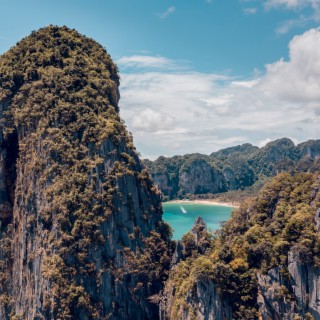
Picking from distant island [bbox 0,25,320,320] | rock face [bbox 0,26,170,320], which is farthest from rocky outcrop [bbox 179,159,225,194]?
rock face [bbox 0,26,170,320]

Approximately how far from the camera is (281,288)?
22.4 meters

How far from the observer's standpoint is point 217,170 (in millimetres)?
128625

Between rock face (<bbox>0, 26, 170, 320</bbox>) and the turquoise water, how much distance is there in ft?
96.9

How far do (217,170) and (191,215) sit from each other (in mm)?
42190

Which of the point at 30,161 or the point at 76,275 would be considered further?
the point at 30,161

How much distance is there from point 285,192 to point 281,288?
9.46m

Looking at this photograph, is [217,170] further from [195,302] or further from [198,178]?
[195,302]

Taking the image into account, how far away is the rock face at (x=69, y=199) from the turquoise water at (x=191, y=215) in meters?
29.5

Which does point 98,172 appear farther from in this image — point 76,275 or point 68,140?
point 76,275

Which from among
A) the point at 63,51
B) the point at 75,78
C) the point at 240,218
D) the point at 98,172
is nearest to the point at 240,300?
the point at 240,218

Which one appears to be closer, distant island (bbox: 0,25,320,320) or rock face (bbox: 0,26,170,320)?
distant island (bbox: 0,25,320,320)

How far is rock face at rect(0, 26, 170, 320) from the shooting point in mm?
29391

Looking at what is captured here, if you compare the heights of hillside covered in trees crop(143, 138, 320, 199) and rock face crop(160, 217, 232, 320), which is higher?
hillside covered in trees crop(143, 138, 320, 199)

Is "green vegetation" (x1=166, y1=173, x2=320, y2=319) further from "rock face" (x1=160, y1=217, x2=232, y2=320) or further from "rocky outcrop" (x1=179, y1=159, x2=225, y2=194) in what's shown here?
"rocky outcrop" (x1=179, y1=159, x2=225, y2=194)
